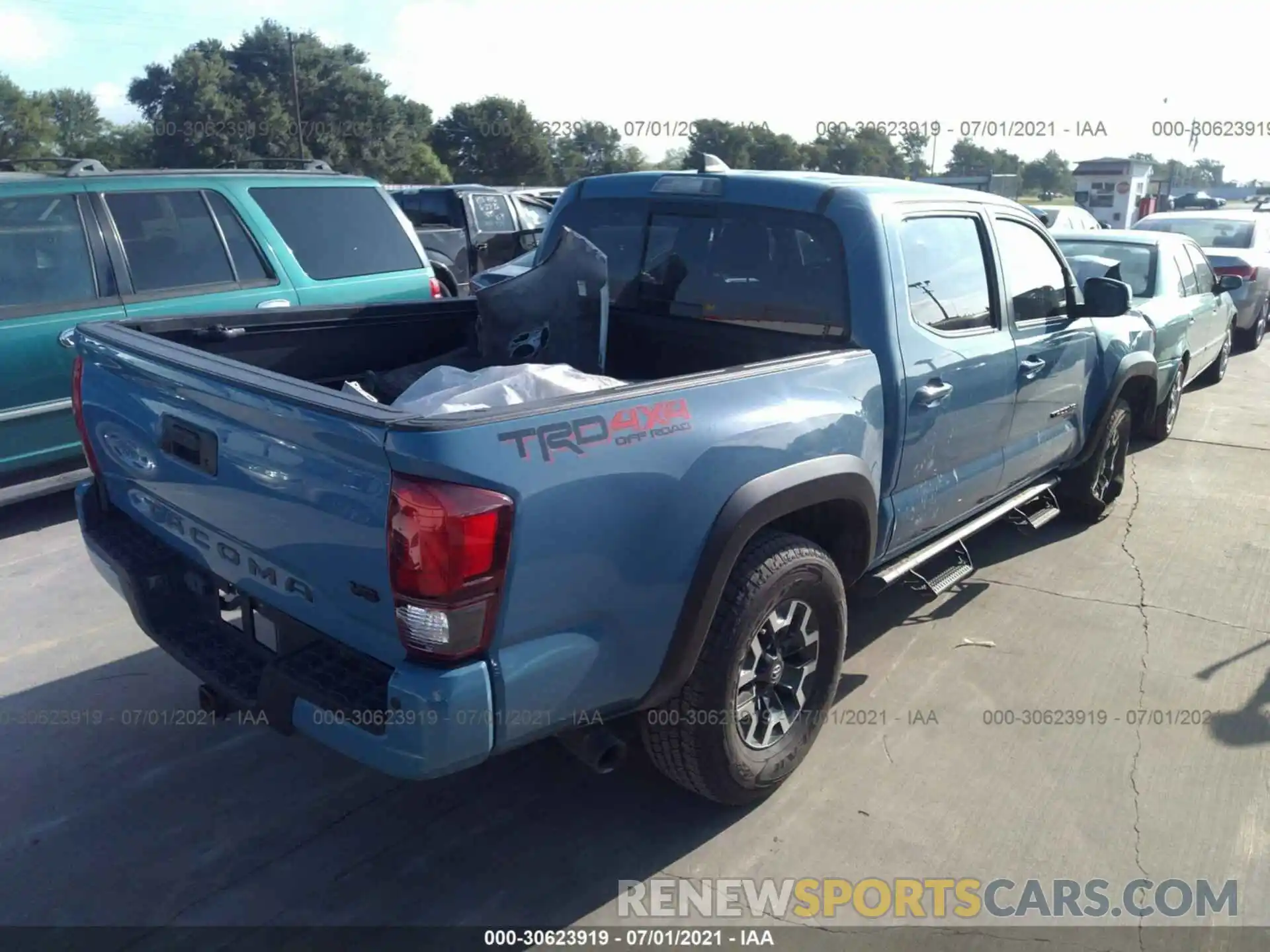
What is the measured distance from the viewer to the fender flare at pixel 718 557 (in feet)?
8.85

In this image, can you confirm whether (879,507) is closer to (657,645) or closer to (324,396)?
(657,645)

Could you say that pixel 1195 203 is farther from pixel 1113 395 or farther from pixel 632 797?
pixel 632 797

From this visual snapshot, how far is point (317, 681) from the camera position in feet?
8.07

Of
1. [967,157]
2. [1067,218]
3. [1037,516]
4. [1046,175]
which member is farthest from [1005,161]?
[1037,516]

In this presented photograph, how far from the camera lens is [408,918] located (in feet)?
8.98

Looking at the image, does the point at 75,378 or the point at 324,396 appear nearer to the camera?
the point at 324,396

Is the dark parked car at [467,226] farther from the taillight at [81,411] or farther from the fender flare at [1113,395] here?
the taillight at [81,411]

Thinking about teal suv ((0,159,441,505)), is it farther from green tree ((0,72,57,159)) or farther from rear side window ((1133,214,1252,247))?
green tree ((0,72,57,159))

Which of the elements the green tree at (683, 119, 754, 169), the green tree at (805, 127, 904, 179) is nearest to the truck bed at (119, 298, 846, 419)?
the green tree at (805, 127, 904, 179)

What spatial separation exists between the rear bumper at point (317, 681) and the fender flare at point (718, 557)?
596mm

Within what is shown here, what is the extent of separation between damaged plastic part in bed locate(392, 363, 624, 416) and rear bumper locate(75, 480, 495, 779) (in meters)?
0.72

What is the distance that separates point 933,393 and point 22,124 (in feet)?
245

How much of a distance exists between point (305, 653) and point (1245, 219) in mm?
14279

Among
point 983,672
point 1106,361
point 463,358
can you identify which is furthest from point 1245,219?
point 463,358
